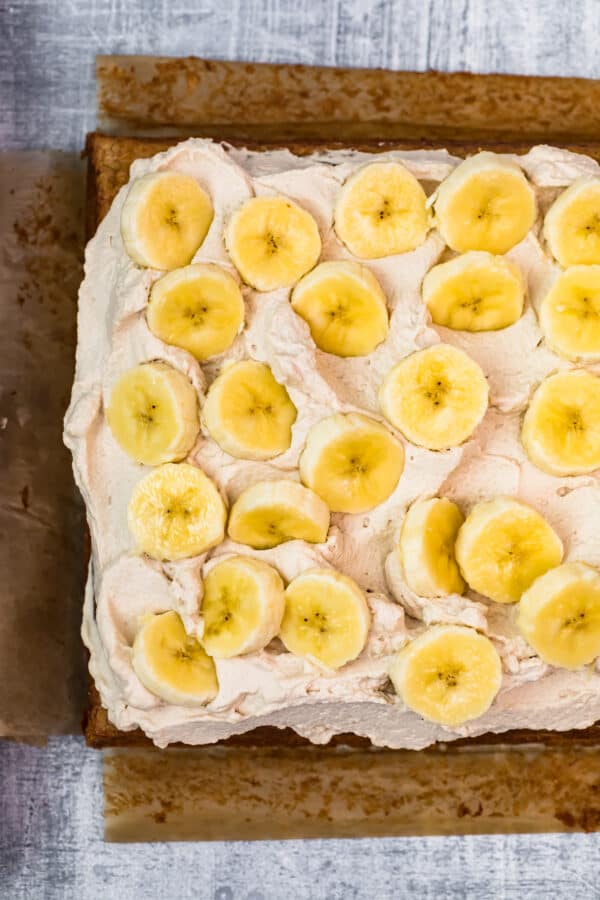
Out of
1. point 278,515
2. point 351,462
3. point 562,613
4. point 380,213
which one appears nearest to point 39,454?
point 278,515

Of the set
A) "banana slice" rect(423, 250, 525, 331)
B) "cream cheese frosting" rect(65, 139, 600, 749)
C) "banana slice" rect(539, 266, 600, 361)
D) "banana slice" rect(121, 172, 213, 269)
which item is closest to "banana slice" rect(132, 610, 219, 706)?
"cream cheese frosting" rect(65, 139, 600, 749)

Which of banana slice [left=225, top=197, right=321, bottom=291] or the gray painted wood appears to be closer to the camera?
banana slice [left=225, top=197, right=321, bottom=291]

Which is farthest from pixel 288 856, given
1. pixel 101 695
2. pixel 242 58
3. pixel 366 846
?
pixel 242 58

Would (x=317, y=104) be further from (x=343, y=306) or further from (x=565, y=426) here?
(x=565, y=426)

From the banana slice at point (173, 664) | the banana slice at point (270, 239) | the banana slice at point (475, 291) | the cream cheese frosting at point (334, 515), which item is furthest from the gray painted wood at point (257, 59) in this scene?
the banana slice at point (475, 291)

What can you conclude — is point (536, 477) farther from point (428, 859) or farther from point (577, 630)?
point (428, 859)

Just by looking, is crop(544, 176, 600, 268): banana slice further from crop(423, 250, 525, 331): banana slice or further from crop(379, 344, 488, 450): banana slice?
crop(379, 344, 488, 450): banana slice

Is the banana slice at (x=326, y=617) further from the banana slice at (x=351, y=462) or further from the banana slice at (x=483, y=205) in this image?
the banana slice at (x=483, y=205)
